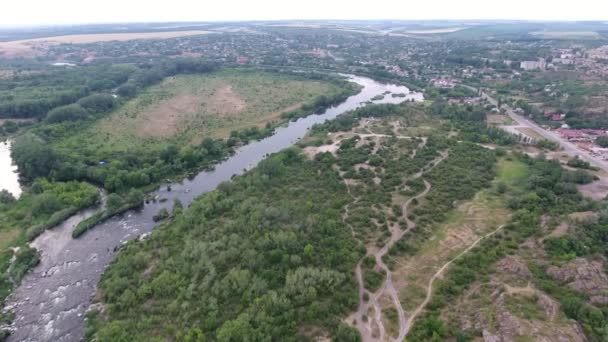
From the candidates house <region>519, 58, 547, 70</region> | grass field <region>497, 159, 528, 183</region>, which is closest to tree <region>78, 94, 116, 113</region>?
grass field <region>497, 159, 528, 183</region>

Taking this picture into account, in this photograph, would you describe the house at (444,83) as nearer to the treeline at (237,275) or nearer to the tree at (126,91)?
the treeline at (237,275)

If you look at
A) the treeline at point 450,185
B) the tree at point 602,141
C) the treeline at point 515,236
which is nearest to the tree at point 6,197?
the treeline at point 450,185

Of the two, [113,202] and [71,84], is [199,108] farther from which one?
[113,202]

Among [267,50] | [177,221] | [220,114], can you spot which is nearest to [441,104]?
[220,114]

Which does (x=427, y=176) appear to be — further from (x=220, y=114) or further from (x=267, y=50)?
(x=267, y=50)

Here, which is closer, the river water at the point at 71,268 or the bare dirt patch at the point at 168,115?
the river water at the point at 71,268

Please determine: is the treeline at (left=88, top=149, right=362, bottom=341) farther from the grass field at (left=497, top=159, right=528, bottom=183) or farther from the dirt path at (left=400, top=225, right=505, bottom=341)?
the grass field at (left=497, top=159, right=528, bottom=183)

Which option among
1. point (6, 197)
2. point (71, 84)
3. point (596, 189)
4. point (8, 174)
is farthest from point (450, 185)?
point (71, 84)
